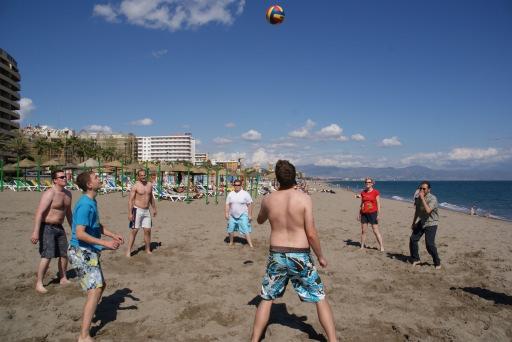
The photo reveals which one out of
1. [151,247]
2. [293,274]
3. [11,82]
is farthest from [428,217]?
[11,82]

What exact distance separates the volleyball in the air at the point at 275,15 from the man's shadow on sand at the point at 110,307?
7.61 m

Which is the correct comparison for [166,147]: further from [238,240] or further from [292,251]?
[292,251]

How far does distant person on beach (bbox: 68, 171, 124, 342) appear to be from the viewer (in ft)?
11.2

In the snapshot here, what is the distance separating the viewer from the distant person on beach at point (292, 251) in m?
3.23

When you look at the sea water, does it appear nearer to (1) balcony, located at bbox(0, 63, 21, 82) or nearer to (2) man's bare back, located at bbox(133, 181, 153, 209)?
(2) man's bare back, located at bbox(133, 181, 153, 209)

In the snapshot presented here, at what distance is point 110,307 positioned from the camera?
4.47 m

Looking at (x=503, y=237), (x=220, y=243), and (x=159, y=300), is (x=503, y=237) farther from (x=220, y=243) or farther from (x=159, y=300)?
(x=159, y=300)

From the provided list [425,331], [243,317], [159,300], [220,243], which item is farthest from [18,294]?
[425,331]

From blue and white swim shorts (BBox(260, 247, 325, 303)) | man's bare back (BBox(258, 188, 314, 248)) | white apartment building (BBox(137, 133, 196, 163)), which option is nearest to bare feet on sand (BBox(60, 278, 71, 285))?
blue and white swim shorts (BBox(260, 247, 325, 303))

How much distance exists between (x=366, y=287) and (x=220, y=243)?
400 centimetres

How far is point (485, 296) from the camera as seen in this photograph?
5.22m

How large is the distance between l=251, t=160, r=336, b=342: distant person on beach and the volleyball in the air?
743cm

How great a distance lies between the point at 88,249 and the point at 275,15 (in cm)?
815

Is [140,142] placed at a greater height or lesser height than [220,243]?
greater
